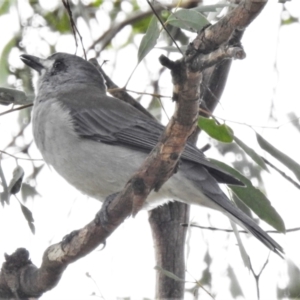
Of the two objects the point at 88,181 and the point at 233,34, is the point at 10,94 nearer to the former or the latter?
the point at 88,181

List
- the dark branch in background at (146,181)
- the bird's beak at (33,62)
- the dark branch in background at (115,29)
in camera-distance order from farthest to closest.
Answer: the dark branch in background at (115,29), the bird's beak at (33,62), the dark branch in background at (146,181)

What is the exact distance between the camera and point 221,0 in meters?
3.73

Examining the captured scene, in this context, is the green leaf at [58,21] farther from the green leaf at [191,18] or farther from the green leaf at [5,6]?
the green leaf at [191,18]

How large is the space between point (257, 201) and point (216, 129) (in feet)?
1.45

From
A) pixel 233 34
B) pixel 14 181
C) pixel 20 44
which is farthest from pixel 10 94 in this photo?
pixel 233 34

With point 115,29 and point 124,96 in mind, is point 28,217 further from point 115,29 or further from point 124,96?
point 115,29

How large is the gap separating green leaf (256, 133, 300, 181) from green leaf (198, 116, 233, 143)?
22 cm

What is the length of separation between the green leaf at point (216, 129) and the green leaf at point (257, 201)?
0.34m

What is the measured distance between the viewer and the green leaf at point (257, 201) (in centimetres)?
329

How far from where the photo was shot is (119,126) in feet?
13.0

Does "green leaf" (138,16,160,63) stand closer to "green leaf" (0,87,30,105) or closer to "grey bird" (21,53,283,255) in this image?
"grey bird" (21,53,283,255)

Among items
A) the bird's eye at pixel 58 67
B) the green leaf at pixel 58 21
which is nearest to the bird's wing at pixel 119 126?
the bird's eye at pixel 58 67

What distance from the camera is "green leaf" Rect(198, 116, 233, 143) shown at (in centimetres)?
313

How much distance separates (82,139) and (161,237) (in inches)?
26.8
